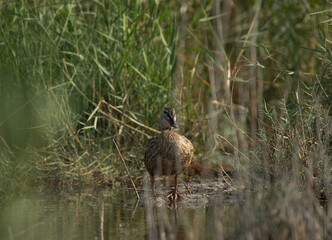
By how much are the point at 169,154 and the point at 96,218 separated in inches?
49.5

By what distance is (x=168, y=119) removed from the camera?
6.48 m

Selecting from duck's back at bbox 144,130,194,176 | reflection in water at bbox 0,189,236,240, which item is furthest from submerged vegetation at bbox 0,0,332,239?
reflection in water at bbox 0,189,236,240

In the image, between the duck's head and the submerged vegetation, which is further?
the submerged vegetation

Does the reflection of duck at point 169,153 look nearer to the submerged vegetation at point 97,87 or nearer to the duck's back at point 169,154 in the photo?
the duck's back at point 169,154

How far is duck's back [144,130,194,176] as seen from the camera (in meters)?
6.30

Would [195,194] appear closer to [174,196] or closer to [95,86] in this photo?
[174,196]

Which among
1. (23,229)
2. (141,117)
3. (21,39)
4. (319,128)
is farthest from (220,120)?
(23,229)

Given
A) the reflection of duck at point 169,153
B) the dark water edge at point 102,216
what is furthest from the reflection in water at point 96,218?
the reflection of duck at point 169,153

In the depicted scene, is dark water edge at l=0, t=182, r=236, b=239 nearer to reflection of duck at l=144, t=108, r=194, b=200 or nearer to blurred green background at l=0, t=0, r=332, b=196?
reflection of duck at l=144, t=108, r=194, b=200

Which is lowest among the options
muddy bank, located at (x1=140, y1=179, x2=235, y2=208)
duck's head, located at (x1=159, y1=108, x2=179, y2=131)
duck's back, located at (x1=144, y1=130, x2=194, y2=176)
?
muddy bank, located at (x1=140, y1=179, x2=235, y2=208)

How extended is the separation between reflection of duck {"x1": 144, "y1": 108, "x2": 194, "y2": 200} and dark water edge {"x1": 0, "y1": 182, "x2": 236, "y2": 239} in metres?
0.37

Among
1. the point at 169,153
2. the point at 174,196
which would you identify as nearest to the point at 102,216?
the point at 174,196

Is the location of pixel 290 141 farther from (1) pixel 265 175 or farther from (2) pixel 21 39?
(2) pixel 21 39

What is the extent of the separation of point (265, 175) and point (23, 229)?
203 cm
